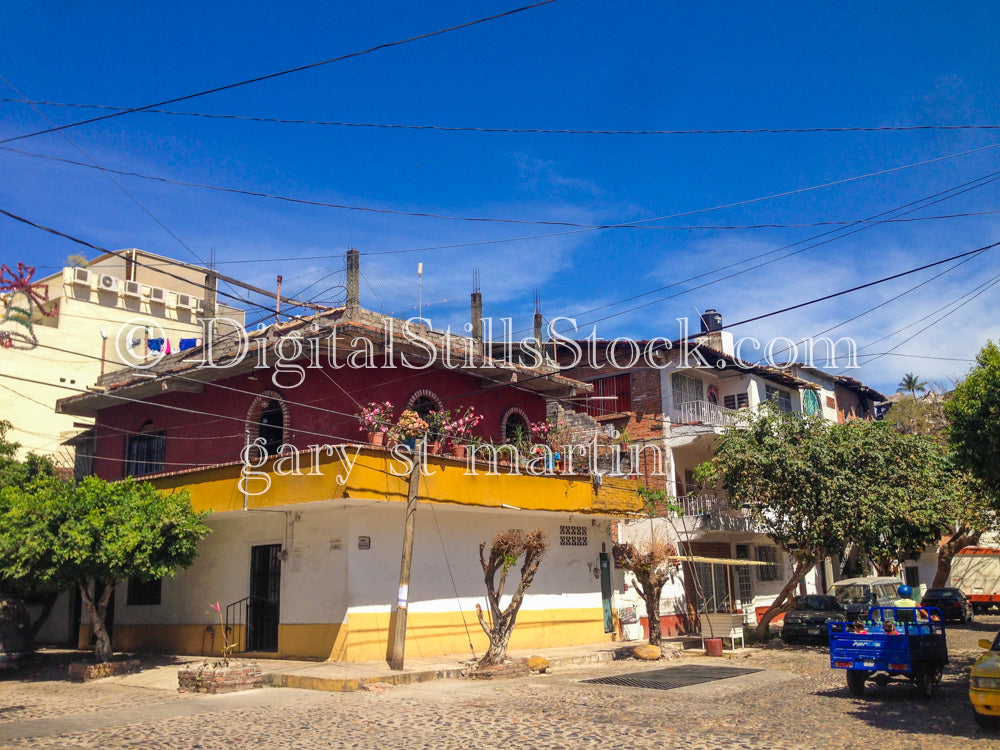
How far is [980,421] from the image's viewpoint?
12141mm

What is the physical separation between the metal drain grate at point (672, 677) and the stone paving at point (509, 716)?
495 millimetres


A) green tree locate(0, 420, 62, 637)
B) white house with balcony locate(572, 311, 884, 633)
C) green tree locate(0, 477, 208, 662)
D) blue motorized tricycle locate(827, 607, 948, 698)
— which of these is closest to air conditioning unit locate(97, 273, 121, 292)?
green tree locate(0, 420, 62, 637)

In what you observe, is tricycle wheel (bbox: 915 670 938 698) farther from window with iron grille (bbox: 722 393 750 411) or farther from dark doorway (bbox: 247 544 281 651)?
window with iron grille (bbox: 722 393 750 411)

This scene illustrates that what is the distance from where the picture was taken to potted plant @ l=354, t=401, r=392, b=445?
1875 centimetres

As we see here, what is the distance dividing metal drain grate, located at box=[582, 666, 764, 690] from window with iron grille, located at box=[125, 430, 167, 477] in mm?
13812

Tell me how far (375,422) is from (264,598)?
15.7 ft

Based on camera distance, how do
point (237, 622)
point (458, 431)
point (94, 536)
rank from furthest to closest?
point (458, 431)
point (237, 622)
point (94, 536)

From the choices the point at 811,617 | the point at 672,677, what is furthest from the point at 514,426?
the point at 811,617

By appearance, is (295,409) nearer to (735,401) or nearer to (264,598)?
(264,598)

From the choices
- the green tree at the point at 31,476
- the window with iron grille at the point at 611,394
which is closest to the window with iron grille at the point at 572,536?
the window with iron grille at the point at 611,394

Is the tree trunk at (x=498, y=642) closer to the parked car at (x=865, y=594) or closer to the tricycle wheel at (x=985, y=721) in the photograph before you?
the tricycle wheel at (x=985, y=721)

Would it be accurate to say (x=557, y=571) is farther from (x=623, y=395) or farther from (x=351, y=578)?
(x=623, y=395)

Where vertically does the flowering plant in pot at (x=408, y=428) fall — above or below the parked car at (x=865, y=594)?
above

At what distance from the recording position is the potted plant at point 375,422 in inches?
738
